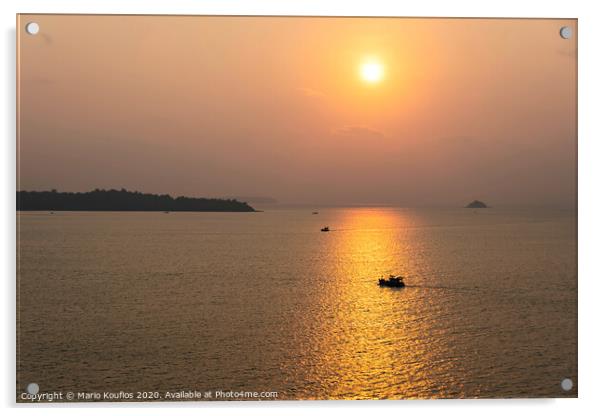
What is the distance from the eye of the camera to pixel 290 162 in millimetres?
5879

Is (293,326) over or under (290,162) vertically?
under

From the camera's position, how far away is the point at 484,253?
14.5 meters

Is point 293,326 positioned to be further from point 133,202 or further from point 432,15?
point 432,15

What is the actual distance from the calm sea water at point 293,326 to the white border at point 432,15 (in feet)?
0.39

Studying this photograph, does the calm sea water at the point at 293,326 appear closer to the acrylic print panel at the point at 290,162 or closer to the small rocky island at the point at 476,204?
the acrylic print panel at the point at 290,162

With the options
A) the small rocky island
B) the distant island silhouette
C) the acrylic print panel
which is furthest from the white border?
the small rocky island

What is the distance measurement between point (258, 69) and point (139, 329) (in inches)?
126

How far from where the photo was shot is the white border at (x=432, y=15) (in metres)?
4.28

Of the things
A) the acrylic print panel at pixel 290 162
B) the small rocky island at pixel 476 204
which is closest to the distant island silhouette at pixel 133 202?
the acrylic print panel at pixel 290 162

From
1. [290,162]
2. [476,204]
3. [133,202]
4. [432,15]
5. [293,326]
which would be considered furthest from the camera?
[293,326]

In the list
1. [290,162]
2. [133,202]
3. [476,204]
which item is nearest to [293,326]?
[290,162]

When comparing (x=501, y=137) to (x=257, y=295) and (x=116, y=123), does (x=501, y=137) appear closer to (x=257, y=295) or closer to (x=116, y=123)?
(x=116, y=123)

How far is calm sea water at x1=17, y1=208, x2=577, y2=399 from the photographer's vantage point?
4641 millimetres

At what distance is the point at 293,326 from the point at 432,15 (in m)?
4.32
